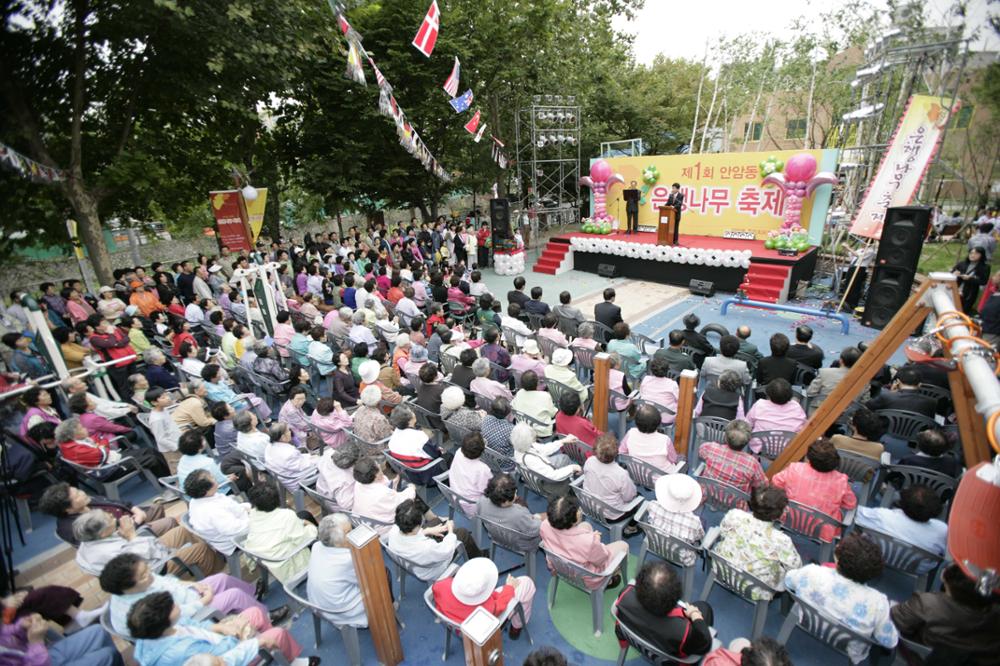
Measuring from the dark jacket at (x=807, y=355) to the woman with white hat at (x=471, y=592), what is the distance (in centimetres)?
442

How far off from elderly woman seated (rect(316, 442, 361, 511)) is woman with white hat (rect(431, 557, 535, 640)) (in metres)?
1.22

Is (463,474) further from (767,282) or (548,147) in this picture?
(548,147)

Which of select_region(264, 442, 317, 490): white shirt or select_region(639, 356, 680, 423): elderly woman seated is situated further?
select_region(639, 356, 680, 423): elderly woman seated

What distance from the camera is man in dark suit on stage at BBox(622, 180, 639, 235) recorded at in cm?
1288

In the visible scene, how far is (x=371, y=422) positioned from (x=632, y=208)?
35.7 feet

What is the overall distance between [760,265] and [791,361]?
6019 millimetres

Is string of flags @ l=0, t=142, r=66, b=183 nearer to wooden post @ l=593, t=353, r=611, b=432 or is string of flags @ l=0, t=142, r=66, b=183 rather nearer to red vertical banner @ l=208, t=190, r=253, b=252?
red vertical banner @ l=208, t=190, r=253, b=252

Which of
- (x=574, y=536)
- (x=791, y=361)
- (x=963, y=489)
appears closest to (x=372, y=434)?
(x=574, y=536)

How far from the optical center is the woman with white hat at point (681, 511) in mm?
3148

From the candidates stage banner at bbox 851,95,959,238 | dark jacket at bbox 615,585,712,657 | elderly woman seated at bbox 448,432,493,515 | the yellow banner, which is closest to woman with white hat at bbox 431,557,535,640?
dark jacket at bbox 615,585,712,657

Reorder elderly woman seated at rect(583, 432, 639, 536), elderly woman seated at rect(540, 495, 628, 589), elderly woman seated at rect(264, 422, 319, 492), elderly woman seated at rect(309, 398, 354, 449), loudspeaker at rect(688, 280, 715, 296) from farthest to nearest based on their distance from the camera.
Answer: loudspeaker at rect(688, 280, 715, 296)
elderly woman seated at rect(309, 398, 354, 449)
elderly woman seated at rect(264, 422, 319, 492)
elderly woman seated at rect(583, 432, 639, 536)
elderly woman seated at rect(540, 495, 628, 589)

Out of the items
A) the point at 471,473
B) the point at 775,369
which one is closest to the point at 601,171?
the point at 775,369

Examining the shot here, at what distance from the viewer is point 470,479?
368 centimetres

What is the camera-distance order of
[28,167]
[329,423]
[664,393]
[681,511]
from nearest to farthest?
[681,511]
[329,423]
[664,393]
[28,167]
